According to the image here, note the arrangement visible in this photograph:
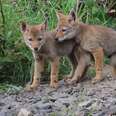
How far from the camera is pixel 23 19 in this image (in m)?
11.7

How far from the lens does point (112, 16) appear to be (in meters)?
13.0

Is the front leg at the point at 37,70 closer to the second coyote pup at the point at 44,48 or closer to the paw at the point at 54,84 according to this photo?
the second coyote pup at the point at 44,48

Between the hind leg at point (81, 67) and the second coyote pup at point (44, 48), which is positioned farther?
the hind leg at point (81, 67)

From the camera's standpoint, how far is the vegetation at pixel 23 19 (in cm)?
1068

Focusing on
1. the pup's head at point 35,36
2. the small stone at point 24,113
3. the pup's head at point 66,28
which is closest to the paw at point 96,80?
the pup's head at point 66,28

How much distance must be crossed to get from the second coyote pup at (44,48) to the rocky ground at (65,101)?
25cm

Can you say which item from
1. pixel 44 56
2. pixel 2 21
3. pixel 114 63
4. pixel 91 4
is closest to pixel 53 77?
pixel 44 56

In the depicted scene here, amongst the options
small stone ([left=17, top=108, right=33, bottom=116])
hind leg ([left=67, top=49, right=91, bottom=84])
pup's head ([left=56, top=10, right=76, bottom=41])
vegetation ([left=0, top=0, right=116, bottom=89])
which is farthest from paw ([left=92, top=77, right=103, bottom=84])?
small stone ([left=17, top=108, right=33, bottom=116])

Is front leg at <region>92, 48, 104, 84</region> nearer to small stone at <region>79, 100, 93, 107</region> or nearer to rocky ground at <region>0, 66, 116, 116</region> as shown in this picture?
rocky ground at <region>0, 66, 116, 116</region>

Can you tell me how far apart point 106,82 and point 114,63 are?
567mm

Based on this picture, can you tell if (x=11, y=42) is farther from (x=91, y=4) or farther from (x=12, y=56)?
(x=91, y=4)

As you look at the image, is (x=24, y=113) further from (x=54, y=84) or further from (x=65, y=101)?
(x=54, y=84)

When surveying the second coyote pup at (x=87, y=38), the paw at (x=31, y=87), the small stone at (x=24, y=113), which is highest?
the second coyote pup at (x=87, y=38)

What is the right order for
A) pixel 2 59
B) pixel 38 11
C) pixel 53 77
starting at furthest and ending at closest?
pixel 38 11 → pixel 2 59 → pixel 53 77
